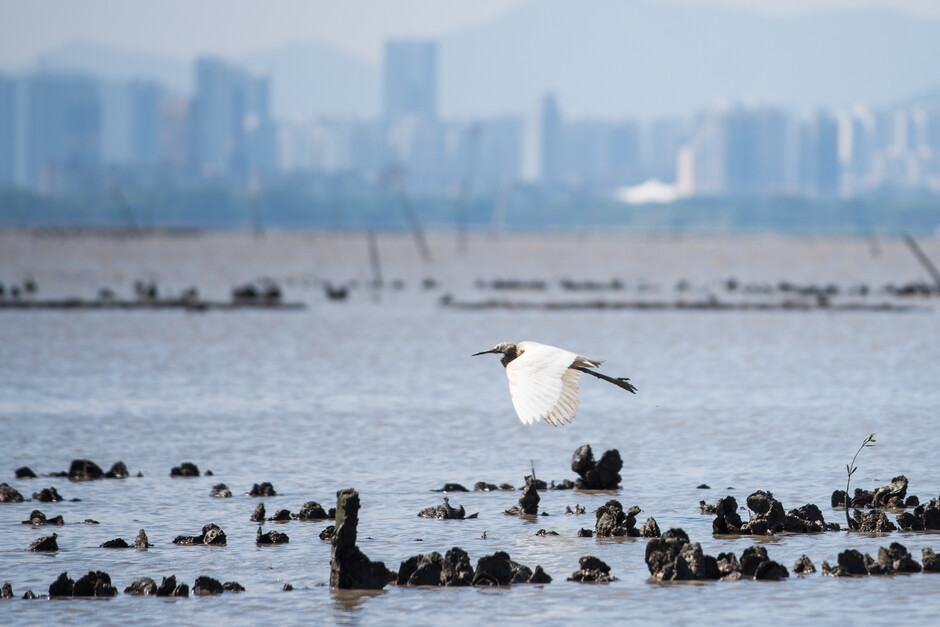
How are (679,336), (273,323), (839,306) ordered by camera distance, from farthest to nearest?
(839,306) < (273,323) < (679,336)

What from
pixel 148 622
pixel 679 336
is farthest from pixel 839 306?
pixel 148 622

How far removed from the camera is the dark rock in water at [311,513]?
16531mm

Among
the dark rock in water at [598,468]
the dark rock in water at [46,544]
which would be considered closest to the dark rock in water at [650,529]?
the dark rock in water at [598,468]

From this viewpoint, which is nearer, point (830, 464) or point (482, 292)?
point (830, 464)

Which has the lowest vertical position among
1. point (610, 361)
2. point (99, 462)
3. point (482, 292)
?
point (99, 462)

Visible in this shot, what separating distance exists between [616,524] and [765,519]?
4.79 ft

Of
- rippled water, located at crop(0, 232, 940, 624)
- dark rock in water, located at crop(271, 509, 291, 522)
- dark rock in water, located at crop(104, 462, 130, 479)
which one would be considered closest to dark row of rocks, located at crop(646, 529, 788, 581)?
rippled water, located at crop(0, 232, 940, 624)

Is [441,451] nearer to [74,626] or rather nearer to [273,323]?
[74,626]

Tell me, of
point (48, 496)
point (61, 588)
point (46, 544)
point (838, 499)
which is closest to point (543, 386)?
point (838, 499)

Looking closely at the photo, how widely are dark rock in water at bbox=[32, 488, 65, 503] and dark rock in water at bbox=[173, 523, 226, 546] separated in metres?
2.91

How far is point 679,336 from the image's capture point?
143 feet

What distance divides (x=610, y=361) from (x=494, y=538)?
21.0 metres

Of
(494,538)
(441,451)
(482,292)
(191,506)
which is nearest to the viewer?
(494,538)

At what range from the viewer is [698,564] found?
13727 millimetres
